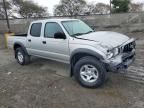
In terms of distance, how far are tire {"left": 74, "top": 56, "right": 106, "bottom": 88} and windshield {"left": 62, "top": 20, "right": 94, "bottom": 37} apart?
936mm

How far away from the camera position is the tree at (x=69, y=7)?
33.1 metres

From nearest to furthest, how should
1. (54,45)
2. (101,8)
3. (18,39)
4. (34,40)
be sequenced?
(54,45) < (34,40) < (18,39) < (101,8)

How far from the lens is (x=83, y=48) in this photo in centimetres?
470

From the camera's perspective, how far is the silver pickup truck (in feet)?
14.5

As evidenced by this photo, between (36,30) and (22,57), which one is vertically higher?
(36,30)

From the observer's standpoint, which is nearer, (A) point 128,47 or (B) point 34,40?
(A) point 128,47

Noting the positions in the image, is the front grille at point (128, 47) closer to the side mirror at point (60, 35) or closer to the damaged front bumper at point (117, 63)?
the damaged front bumper at point (117, 63)

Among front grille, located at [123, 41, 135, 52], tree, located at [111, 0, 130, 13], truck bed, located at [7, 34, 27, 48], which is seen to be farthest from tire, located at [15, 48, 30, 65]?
tree, located at [111, 0, 130, 13]

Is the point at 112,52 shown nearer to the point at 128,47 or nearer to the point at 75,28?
the point at 128,47

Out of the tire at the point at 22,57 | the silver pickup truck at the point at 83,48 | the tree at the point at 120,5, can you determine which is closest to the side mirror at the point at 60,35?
the silver pickup truck at the point at 83,48

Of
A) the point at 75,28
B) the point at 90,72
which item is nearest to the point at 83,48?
the point at 90,72

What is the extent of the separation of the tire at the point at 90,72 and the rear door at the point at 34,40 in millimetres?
1902

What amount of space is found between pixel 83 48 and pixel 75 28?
1.10m

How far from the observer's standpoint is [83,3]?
3378 cm
